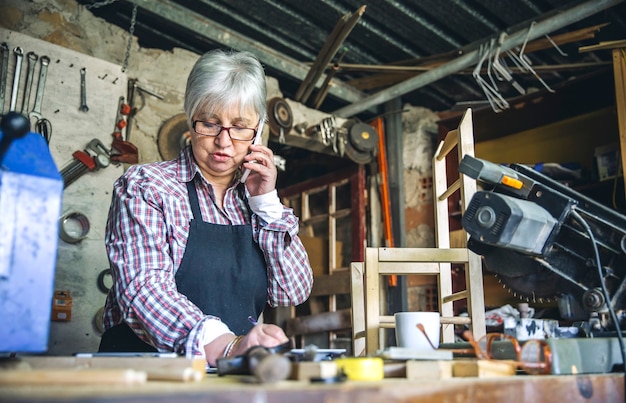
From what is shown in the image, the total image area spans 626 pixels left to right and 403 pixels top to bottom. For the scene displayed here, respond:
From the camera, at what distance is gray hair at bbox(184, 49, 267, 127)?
187 centimetres

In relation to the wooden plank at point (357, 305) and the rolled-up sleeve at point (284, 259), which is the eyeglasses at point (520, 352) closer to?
the rolled-up sleeve at point (284, 259)

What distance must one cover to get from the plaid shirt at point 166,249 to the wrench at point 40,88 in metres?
1.72

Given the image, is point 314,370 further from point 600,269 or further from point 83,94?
point 83,94

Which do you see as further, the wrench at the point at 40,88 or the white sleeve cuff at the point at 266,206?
the wrench at the point at 40,88

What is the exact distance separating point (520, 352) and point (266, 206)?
1026mm

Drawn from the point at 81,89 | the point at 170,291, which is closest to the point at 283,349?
the point at 170,291

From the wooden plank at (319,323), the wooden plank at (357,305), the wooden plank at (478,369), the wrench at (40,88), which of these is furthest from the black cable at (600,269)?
the wooden plank at (319,323)

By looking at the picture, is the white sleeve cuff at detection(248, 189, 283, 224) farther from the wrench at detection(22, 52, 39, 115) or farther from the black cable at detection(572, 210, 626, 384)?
the wrench at detection(22, 52, 39, 115)

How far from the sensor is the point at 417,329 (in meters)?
1.28

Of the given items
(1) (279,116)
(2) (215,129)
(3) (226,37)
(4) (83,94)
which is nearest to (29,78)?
(4) (83,94)

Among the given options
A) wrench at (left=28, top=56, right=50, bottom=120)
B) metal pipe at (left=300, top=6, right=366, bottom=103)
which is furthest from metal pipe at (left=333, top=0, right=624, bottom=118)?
wrench at (left=28, top=56, right=50, bottom=120)

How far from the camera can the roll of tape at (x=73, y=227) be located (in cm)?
326

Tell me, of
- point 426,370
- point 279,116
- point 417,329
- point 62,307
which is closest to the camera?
point 426,370

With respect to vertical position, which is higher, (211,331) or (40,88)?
(40,88)
